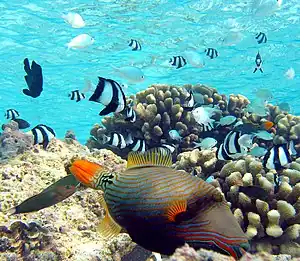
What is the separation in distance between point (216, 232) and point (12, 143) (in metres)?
5.33

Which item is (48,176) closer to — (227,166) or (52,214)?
(52,214)

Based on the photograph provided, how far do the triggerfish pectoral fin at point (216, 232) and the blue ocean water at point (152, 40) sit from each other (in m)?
10.7

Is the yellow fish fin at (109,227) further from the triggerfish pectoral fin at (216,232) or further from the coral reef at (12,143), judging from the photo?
the coral reef at (12,143)

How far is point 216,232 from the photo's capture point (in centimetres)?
164

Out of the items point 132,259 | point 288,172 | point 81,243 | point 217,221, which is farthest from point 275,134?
point 217,221

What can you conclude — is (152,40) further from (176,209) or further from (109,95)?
(176,209)

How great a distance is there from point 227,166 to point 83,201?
2189 millimetres

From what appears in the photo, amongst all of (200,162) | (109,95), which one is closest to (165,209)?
(109,95)

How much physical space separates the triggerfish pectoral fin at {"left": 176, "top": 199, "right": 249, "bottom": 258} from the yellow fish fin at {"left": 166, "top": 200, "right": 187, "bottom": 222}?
0.06m

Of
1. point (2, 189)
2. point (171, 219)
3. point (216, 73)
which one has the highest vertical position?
point (171, 219)

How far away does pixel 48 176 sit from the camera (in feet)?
15.0

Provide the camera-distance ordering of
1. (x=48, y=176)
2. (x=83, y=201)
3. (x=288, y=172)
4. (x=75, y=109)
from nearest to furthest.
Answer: (x=83, y=201) < (x=48, y=176) < (x=288, y=172) < (x=75, y=109)

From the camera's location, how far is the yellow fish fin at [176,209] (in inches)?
66.6

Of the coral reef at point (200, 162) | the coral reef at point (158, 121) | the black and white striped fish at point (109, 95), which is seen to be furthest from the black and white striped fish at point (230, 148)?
the coral reef at point (158, 121)
